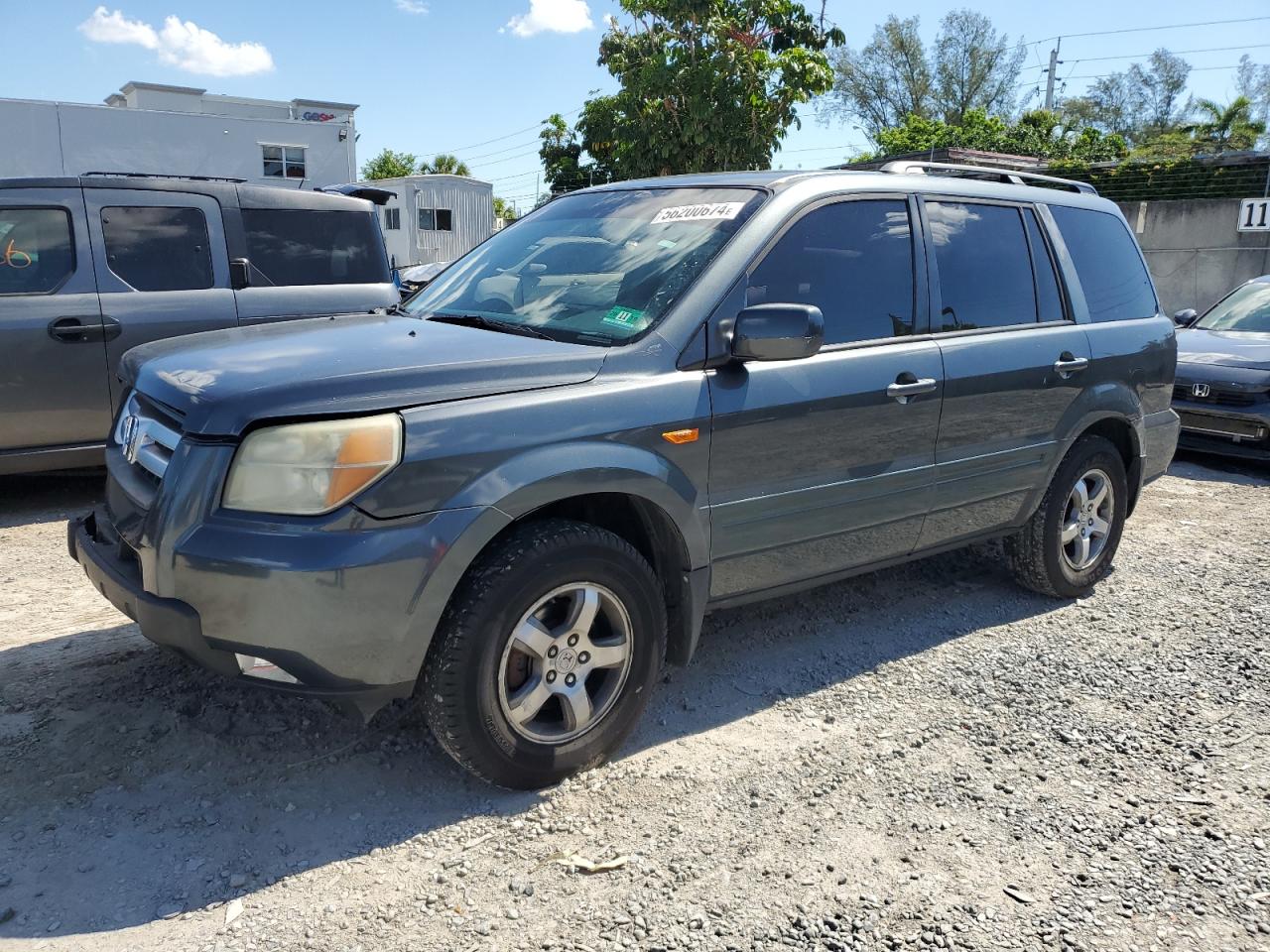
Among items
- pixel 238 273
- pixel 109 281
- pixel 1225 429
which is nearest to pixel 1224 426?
pixel 1225 429

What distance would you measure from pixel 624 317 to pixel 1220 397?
7.03 m

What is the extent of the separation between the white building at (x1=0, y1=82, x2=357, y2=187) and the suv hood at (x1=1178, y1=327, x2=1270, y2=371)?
1235cm

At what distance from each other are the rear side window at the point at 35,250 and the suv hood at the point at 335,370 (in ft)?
9.51

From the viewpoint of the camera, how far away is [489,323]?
139 inches

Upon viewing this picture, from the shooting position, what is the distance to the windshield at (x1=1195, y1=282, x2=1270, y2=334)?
9.42 metres

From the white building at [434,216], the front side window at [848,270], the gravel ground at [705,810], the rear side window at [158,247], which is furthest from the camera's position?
the white building at [434,216]

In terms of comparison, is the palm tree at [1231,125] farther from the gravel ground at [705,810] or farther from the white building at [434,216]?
the gravel ground at [705,810]

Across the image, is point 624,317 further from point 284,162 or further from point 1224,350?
point 284,162

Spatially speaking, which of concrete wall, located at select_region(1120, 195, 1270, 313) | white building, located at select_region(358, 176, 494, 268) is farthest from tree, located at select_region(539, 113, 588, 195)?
concrete wall, located at select_region(1120, 195, 1270, 313)

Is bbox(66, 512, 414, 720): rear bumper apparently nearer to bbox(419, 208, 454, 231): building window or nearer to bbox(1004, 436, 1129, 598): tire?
bbox(1004, 436, 1129, 598): tire

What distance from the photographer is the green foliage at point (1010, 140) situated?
97.2 ft

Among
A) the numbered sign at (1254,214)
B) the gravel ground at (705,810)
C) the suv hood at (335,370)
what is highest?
the numbered sign at (1254,214)

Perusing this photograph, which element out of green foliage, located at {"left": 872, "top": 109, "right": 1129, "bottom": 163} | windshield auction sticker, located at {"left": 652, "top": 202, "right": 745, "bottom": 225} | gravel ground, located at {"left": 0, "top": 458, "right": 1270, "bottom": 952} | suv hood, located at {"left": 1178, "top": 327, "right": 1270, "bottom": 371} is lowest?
gravel ground, located at {"left": 0, "top": 458, "right": 1270, "bottom": 952}

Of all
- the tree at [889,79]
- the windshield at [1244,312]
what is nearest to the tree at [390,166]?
the tree at [889,79]
